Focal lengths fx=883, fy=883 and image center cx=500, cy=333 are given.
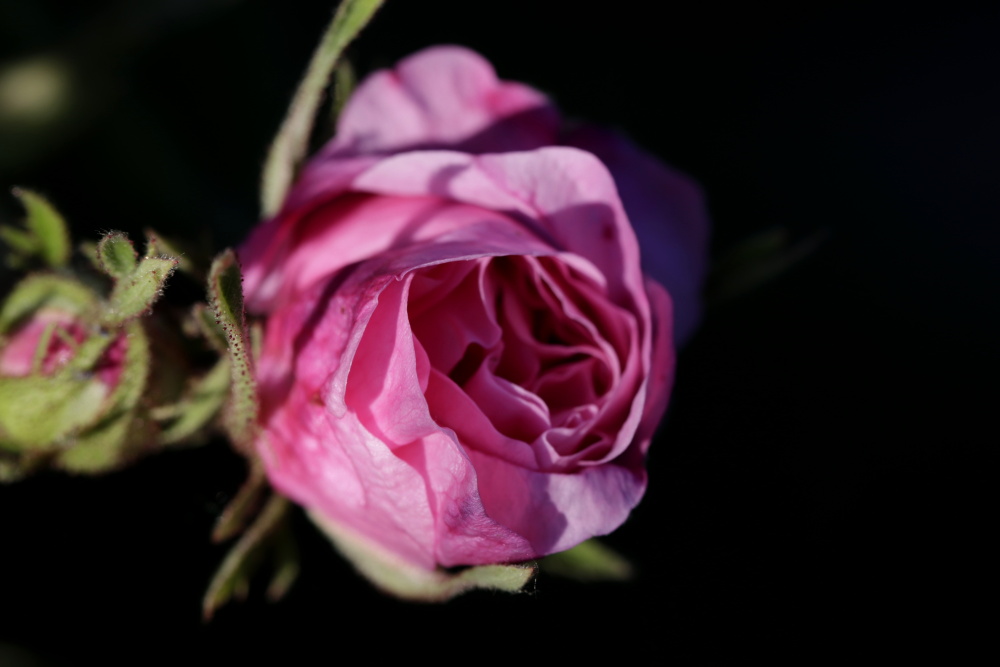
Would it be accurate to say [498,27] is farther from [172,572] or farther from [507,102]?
[172,572]

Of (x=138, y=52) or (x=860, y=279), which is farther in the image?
(x=860, y=279)

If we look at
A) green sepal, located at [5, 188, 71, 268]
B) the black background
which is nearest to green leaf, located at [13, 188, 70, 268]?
green sepal, located at [5, 188, 71, 268]

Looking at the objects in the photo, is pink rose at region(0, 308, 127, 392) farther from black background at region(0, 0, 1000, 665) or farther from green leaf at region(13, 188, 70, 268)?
black background at region(0, 0, 1000, 665)

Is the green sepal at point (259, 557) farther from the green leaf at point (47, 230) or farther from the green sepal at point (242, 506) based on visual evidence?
the green leaf at point (47, 230)

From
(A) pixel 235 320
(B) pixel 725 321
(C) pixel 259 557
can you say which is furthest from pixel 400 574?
(B) pixel 725 321

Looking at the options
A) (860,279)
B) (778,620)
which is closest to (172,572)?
(778,620)

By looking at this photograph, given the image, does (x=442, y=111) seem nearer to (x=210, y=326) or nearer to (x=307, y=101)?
(x=307, y=101)
